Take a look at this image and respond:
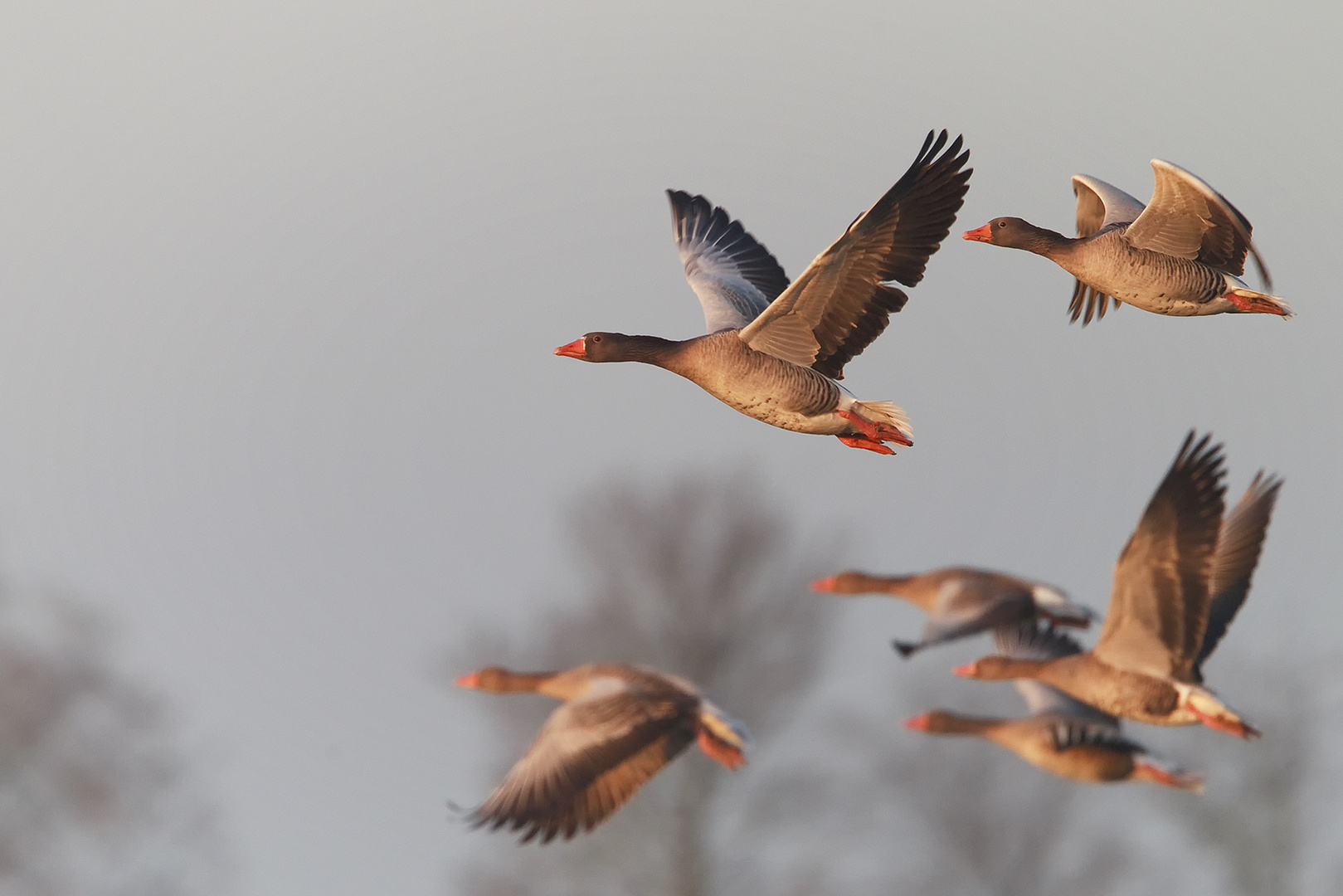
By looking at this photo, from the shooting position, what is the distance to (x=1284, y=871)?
26484 mm

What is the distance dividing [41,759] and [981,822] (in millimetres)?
14407

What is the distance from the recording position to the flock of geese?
28.3 ft

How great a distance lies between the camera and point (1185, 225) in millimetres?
9617

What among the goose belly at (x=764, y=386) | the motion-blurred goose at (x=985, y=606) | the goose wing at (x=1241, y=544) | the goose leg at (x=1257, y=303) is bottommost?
the motion-blurred goose at (x=985, y=606)

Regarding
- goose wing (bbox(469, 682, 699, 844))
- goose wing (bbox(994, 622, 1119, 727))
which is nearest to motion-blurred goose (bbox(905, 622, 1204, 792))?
goose wing (bbox(994, 622, 1119, 727))

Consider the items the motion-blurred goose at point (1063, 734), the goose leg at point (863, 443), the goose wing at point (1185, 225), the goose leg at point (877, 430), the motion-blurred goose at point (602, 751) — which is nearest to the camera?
the goose leg at point (877, 430)

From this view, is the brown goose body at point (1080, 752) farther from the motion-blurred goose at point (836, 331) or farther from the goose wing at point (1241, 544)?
the motion-blurred goose at point (836, 331)

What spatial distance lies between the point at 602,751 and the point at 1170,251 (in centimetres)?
442

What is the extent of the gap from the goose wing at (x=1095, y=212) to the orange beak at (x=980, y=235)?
0.97 m

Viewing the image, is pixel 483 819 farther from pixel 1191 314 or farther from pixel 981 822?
pixel 981 822

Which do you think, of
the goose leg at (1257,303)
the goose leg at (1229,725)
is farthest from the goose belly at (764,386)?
the goose leg at (1229,725)

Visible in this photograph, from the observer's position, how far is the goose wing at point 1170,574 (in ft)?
29.3

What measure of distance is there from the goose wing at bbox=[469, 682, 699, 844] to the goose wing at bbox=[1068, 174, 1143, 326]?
4049mm

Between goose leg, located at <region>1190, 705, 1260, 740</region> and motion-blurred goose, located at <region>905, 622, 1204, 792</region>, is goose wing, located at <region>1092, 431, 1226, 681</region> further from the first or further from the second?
motion-blurred goose, located at <region>905, 622, 1204, 792</region>
